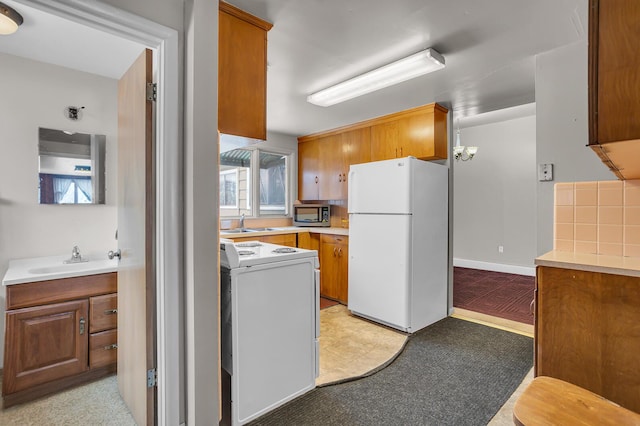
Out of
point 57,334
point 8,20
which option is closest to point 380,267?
point 57,334

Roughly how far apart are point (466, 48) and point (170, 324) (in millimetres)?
2474

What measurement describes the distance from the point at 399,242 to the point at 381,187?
582mm

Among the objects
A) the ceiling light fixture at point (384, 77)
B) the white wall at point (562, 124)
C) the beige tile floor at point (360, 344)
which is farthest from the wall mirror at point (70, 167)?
the white wall at point (562, 124)

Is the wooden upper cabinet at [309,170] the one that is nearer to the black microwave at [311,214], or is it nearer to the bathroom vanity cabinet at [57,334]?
the black microwave at [311,214]

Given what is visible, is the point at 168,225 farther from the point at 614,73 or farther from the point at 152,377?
the point at 614,73

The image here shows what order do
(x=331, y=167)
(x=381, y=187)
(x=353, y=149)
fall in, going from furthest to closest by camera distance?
(x=331, y=167)
(x=353, y=149)
(x=381, y=187)

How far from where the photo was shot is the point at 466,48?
2.14 meters

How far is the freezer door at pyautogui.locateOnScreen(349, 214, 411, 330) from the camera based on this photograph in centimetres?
295

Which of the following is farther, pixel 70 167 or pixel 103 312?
pixel 70 167

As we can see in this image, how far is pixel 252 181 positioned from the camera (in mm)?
4480

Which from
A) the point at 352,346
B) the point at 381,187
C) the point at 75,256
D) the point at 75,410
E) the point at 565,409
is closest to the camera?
the point at 565,409

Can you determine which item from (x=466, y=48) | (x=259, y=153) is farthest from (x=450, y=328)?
(x=259, y=153)

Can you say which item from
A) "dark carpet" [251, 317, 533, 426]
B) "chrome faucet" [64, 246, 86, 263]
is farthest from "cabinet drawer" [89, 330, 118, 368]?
"dark carpet" [251, 317, 533, 426]

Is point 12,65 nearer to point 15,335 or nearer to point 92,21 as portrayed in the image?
point 92,21
